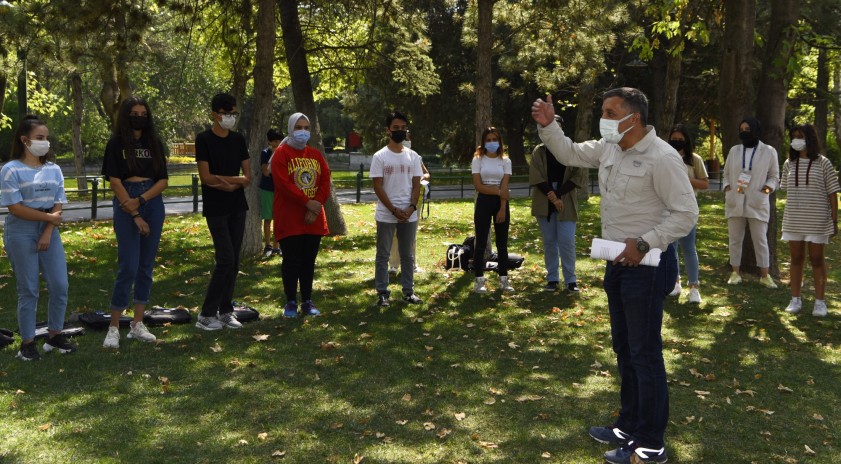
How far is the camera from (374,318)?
27.1ft

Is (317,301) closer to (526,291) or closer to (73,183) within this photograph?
(526,291)

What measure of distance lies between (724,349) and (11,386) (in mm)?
5763

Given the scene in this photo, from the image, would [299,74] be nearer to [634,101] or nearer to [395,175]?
[395,175]

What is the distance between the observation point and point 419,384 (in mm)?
6082

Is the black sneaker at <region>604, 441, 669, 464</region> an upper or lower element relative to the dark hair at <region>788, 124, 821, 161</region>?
lower

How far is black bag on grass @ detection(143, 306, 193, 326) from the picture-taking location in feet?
25.5

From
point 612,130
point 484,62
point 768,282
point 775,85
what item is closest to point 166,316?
point 612,130

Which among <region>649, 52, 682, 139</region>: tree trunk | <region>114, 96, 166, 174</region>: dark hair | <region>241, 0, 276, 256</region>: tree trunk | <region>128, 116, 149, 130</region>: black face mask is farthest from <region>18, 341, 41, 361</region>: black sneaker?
<region>649, 52, 682, 139</region>: tree trunk

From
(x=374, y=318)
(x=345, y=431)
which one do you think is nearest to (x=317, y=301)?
(x=374, y=318)

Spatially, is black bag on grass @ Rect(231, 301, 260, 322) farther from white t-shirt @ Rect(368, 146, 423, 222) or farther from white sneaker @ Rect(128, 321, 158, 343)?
white t-shirt @ Rect(368, 146, 423, 222)

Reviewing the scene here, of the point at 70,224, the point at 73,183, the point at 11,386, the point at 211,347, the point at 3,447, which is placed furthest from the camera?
the point at 73,183

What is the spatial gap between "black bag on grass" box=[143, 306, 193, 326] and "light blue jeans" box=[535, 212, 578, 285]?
3.98 meters

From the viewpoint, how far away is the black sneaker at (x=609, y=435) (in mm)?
4949

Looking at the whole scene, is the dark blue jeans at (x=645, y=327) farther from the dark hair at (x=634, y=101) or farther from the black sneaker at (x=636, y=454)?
the dark hair at (x=634, y=101)
